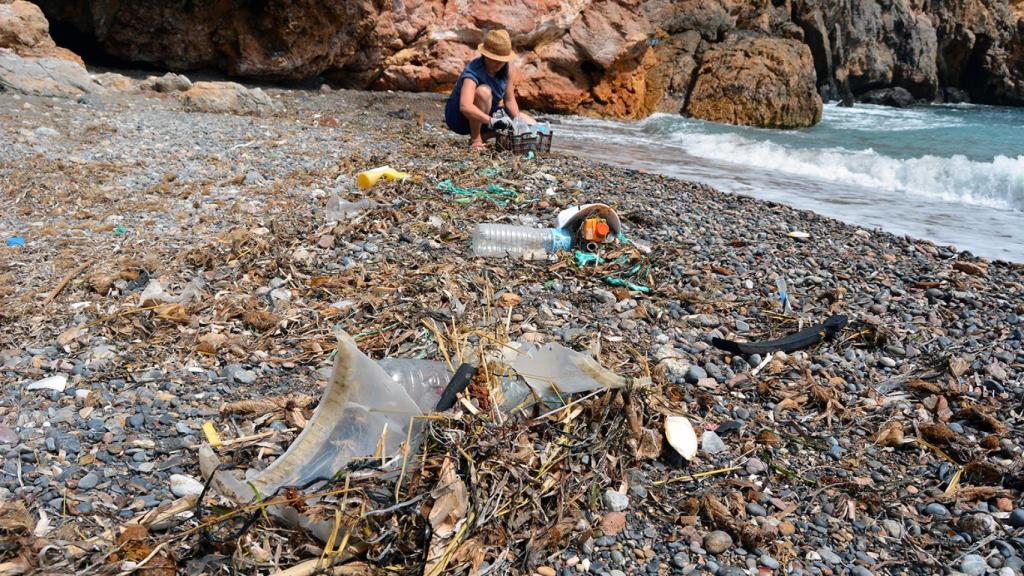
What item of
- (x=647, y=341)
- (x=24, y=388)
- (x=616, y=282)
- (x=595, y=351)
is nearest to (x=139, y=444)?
(x=24, y=388)

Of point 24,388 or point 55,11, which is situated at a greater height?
point 55,11

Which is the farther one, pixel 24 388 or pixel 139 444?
pixel 24 388

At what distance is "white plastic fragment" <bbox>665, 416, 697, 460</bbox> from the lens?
2234 mm

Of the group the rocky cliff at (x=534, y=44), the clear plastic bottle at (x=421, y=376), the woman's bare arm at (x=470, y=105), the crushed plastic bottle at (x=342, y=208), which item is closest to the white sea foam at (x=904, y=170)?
the woman's bare arm at (x=470, y=105)

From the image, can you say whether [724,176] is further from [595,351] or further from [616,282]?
[595,351]

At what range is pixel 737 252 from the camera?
13.8 feet

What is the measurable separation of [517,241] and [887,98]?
26.2 meters

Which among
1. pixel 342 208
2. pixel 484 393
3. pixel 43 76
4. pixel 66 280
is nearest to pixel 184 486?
pixel 484 393

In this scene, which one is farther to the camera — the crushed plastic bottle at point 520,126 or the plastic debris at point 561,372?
the crushed plastic bottle at point 520,126

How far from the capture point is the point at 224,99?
9.04 m

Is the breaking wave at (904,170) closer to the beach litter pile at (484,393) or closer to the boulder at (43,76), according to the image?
the beach litter pile at (484,393)

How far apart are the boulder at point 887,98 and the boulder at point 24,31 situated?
2541 cm

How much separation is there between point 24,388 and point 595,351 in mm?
2090

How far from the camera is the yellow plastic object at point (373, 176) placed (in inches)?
200
